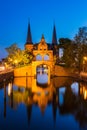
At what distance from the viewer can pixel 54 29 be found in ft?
378

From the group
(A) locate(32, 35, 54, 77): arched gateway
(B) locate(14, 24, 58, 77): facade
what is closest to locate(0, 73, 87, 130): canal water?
(B) locate(14, 24, 58, 77): facade

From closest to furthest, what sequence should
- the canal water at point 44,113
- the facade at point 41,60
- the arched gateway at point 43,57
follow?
1. the canal water at point 44,113
2. the facade at point 41,60
3. the arched gateway at point 43,57

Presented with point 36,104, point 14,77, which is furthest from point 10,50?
point 36,104

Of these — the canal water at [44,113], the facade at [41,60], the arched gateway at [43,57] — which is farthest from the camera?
the arched gateway at [43,57]

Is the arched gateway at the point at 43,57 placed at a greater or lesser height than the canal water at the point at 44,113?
greater

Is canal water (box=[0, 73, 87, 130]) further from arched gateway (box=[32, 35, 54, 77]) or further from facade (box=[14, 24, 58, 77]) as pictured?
arched gateway (box=[32, 35, 54, 77])

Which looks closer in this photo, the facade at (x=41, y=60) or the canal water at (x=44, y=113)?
the canal water at (x=44, y=113)

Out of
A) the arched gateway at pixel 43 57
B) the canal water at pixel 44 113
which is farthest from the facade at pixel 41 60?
the canal water at pixel 44 113

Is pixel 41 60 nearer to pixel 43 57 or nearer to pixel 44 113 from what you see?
pixel 43 57

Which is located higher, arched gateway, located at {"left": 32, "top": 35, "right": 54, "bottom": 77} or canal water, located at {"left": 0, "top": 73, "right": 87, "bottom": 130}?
arched gateway, located at {"left": 32, "top": 35, "right": 54, "bottom": 77}

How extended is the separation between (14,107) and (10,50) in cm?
5604

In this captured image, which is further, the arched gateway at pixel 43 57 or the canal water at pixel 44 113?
the arched gateway at pixel 43 57

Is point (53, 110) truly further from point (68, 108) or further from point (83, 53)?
point (83, 53)

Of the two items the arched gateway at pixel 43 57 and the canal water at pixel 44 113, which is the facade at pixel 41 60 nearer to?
the arched gateway at pixel 43 57
